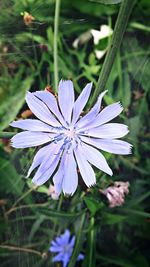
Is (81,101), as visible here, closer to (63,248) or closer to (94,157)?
(94,157)

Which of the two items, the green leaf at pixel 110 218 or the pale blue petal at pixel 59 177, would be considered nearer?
the pale blue petal at pixel 59 177

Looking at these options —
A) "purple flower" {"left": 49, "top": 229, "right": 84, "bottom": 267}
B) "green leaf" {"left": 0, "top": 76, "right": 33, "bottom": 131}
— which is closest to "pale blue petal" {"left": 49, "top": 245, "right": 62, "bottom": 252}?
"purple flower" {"left": 49, "top": 229, "right": 84, "bottom": 267}

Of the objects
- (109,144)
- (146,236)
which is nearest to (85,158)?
(109,144)

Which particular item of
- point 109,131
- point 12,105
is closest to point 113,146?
point 109,131

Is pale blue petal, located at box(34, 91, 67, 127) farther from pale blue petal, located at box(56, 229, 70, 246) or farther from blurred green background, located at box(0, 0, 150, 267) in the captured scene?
pale blue petal, located at box(56, 229, 70, 246)

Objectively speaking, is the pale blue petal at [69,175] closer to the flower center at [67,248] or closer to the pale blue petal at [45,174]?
the pale blue petal at [45,174]

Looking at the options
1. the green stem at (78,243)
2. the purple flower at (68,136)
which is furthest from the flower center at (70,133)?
the green stem at (78,243)

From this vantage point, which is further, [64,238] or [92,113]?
[64,238]
